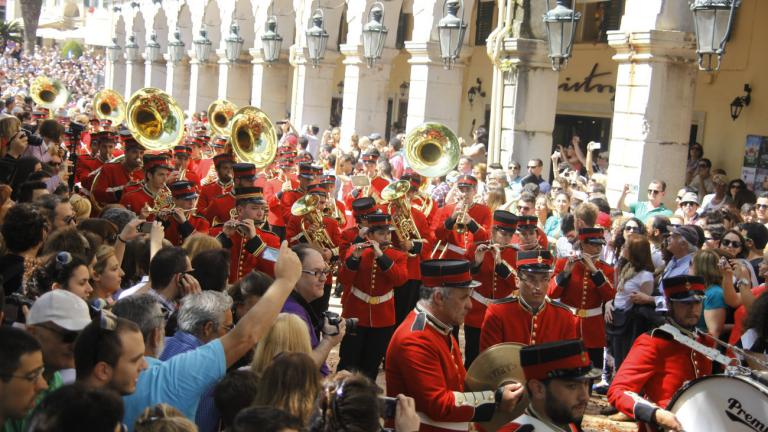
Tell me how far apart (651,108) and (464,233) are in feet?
10.7

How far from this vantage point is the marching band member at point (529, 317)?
6105mm

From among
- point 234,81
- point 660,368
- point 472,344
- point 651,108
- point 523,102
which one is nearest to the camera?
point 660,368

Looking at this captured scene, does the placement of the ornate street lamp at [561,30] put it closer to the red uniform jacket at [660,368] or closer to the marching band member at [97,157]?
the marching band member at [97,157]

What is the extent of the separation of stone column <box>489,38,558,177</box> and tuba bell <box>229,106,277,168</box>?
3.98 meters

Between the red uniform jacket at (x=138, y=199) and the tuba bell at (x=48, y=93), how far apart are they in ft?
46.7

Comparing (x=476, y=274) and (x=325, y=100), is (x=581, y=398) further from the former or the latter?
(x=325, y=100)

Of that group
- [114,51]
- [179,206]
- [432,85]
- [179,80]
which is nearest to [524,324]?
[179,206]

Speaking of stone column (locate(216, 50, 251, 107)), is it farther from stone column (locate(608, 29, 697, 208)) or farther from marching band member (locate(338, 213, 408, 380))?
marching band member (locate(338, 213, 408, 380))

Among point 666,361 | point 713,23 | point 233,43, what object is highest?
point 233,43

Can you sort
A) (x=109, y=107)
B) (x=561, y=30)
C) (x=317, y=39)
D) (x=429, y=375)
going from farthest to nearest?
(x=109, y=107)
(x=317, y=39)
(x=561, y=30)
(x=429, y=375)

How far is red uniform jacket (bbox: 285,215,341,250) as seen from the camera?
29.6 feet

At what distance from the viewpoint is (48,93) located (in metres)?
23.0

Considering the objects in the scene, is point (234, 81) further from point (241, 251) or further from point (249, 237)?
point (249, 237)

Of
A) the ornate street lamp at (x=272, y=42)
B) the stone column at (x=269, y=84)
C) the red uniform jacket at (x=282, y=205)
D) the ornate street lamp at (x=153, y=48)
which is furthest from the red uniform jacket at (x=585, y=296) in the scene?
the ornate street lamp at (x=153, y=48)
